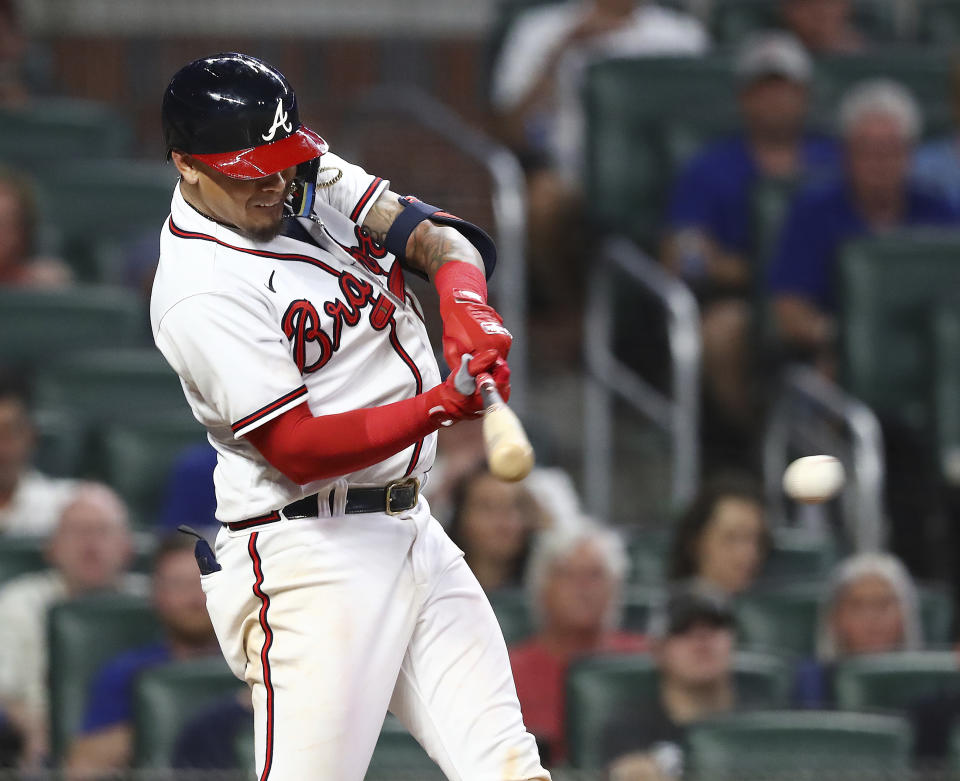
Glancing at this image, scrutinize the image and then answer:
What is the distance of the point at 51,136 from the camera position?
6844 millimetres

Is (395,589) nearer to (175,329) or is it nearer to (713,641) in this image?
(175,329)

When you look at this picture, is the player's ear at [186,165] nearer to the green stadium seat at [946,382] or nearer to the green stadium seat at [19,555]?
the green stadium seat at [19,555]

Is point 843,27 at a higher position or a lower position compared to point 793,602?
higher

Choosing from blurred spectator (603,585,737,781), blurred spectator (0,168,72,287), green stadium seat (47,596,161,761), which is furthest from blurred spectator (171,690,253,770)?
blurred spectator (0,168,72,287)

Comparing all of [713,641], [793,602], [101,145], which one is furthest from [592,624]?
[101,145]

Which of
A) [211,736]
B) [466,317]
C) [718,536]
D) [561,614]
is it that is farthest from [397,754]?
[466,317]

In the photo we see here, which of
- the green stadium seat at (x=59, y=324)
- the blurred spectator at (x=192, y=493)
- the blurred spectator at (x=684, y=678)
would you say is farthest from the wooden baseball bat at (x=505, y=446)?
the green stadium seat at (x=59, y=324)

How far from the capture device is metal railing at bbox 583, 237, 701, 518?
229 inches

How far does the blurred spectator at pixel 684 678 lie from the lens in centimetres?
433

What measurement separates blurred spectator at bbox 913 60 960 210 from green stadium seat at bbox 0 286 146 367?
117 inches

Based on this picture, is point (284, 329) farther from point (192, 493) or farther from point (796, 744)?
point (192, 493)

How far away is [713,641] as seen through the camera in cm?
446

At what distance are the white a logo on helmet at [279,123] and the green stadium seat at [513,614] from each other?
8.41ft

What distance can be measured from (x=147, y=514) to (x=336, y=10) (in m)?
3.63
